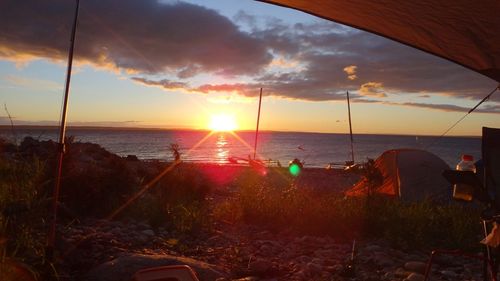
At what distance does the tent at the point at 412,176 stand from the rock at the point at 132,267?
7627mm

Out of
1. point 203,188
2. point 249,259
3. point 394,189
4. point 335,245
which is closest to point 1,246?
point 249,259

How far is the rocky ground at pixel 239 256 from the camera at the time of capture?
17.8 feet

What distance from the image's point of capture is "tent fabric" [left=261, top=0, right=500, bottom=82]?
3.13m

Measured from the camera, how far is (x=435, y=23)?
341 cm

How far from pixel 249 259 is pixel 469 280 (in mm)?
3072

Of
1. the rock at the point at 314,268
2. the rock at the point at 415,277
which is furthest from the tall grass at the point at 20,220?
the rock at the point at 415,277

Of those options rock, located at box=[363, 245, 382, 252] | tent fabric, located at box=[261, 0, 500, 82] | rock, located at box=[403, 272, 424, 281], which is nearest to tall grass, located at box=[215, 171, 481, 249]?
rock, located at box=[363, 245, 382, 252]

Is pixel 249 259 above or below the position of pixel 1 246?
below

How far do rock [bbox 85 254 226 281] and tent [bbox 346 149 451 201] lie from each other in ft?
25.0

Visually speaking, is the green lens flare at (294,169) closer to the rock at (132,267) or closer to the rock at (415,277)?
the rock at (415,277)

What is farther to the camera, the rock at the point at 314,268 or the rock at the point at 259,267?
the rock at the point at 314,268

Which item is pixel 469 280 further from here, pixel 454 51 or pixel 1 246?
pixel 1 246

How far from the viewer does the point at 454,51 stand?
12.4 ft

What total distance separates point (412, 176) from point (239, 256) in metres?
7.46
